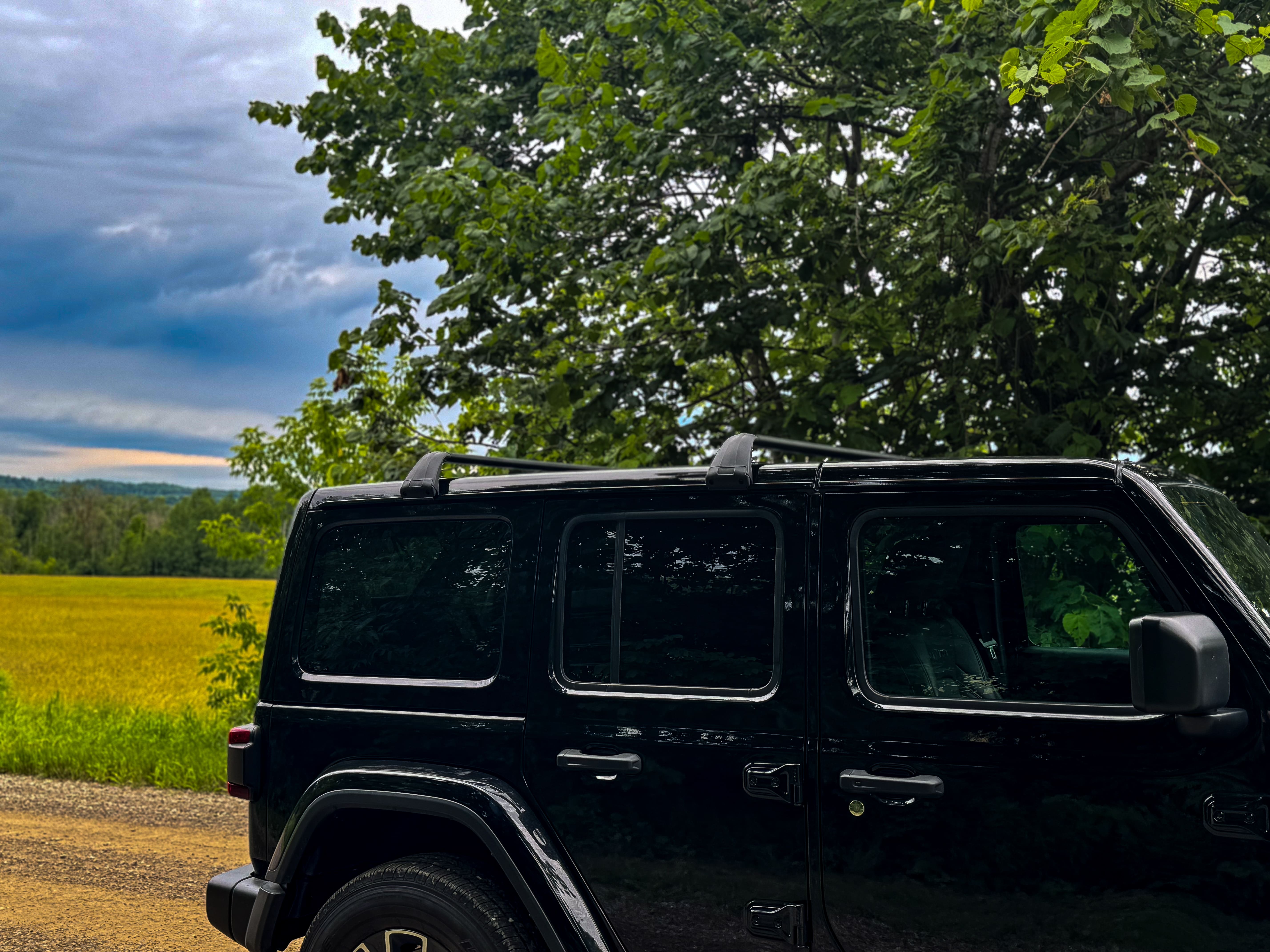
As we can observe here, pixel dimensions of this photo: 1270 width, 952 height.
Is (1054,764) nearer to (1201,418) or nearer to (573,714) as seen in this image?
Answer: (573,714)

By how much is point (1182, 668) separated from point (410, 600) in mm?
2291

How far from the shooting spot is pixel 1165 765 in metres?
2.54

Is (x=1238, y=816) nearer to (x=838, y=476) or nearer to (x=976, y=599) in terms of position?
(x=976, y=599)

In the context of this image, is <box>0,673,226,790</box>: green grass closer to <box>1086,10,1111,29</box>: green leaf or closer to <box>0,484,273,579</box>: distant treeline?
<box>1086,10,1111,29</box>: green leaf

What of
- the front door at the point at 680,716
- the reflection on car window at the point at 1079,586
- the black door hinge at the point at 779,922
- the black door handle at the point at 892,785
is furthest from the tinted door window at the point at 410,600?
the reflection on car window at the point at 1079,586

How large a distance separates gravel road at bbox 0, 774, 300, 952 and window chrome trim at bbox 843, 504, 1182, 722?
3.75 metres

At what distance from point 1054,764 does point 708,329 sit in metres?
5.70

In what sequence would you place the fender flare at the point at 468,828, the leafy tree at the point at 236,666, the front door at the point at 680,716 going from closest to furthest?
the front door at the point at 680,716 < the fender flare at the point at 468,828 < the leafy tree at the point at 236,666

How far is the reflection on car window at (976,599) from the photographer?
9.34 feet

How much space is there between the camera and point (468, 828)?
340cm

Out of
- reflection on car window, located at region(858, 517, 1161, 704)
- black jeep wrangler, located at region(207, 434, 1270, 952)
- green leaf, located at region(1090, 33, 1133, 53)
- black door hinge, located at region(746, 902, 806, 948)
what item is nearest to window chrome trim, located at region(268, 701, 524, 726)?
black jeep wrangler, located at region(207, 434, 1270, 952)

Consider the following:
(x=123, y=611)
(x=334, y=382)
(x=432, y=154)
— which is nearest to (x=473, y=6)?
(x=432, y=154)

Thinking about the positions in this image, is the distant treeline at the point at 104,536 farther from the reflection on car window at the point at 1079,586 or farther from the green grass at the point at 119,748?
the reflection on car window at the point at 1079,586

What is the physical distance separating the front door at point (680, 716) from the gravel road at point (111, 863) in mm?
2952
